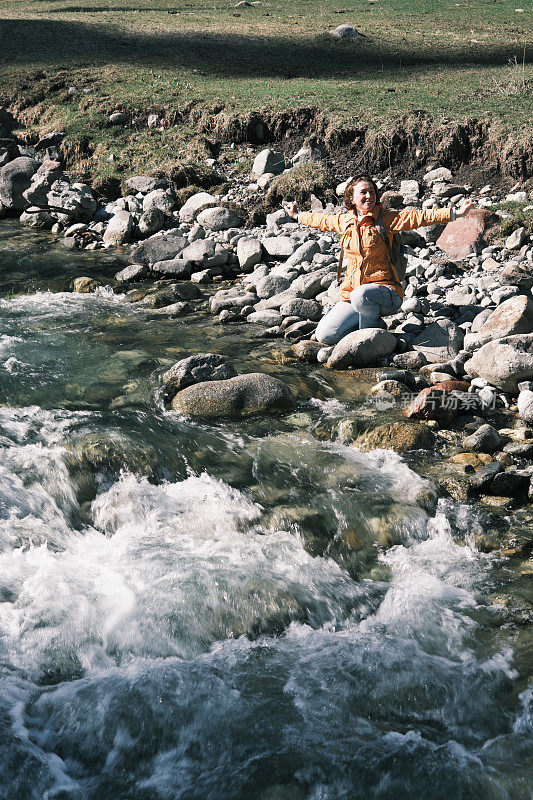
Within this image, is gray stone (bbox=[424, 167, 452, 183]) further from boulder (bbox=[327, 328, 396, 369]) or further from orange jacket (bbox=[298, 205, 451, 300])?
boulder (bbox=[327, 328, 396, 369])

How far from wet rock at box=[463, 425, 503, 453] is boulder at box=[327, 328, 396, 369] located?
6.56 feet

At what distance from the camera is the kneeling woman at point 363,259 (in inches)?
294

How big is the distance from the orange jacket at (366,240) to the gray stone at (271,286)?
195cm

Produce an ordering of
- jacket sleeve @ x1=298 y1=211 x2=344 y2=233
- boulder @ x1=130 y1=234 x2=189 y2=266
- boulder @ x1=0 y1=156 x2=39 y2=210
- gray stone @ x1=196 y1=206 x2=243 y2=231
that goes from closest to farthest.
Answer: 1. jacket sleeve @ x1=298 y1=211 x2=344 y2=233
2. boulder @ x1=130 y1=234 x2=189 y2=266
3. gray stone @ x1=196 y1=206 x2=243 y2=231
4. boulder @ x1=0 y1=156 x2=39 y2=210

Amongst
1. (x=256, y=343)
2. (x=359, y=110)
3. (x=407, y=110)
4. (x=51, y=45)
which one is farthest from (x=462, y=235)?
(x=51, y=45)

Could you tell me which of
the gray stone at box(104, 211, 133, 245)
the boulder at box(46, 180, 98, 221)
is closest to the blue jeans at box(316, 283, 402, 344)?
the gray stone at box(104, 211, 133, 245)

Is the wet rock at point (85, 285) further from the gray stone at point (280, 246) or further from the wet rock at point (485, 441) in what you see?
the wet rock at point (485, 441)

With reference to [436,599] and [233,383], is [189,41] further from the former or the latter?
[436,599]

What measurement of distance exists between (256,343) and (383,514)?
3881 millimetres

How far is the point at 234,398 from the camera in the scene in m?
6.79

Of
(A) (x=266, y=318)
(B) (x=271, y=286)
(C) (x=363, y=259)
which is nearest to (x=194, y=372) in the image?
(A) (x=266, y=318)

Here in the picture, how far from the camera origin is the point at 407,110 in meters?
14.1

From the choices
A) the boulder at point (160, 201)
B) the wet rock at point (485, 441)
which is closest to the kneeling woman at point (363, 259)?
the wet rock at point (485, 441)

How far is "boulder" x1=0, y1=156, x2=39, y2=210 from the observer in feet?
51.7
